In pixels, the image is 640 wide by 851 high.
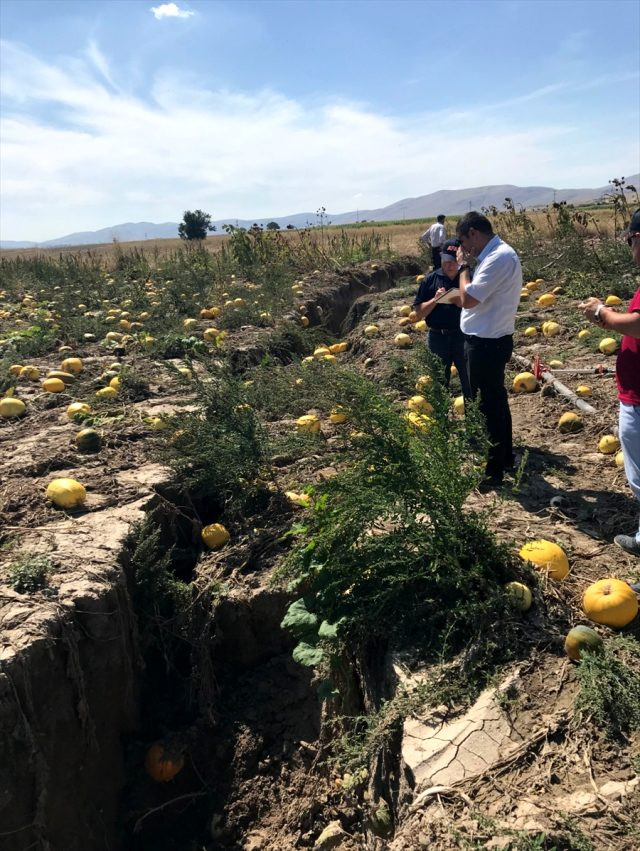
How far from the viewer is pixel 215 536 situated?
459 cm

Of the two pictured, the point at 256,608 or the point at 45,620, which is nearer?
the point at 45,620

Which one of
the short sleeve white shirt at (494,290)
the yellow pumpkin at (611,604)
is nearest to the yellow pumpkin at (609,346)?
the short sleeve white shirt at (494,290)

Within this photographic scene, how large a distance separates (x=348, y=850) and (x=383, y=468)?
199 centimetres

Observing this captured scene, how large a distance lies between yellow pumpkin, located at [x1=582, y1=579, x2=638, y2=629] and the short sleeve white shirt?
6.67 ft

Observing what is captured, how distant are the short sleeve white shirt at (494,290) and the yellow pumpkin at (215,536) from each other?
243 cm

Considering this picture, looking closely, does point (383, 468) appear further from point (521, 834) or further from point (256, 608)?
point (521, 834)

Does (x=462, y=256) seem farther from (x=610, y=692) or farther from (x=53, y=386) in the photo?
(x=53, y=386)

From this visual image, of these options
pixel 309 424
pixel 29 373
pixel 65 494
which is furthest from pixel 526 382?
pixel 29 373

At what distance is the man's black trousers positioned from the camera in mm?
4465

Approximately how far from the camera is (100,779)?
11.3 feet

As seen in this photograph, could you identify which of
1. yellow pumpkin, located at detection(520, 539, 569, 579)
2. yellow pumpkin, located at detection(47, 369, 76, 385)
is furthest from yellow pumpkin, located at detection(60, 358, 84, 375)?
yellow pumpkin, located at detection(520, 539, 569, 579)

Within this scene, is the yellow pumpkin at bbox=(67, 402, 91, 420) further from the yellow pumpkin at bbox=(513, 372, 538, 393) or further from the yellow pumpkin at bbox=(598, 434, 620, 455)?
the yellow pumpkin at bbox=(598, 434, 620, 455)

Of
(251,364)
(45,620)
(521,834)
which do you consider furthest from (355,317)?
(521,834)

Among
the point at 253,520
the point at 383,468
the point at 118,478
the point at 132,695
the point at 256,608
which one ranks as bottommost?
the point at 132,695
